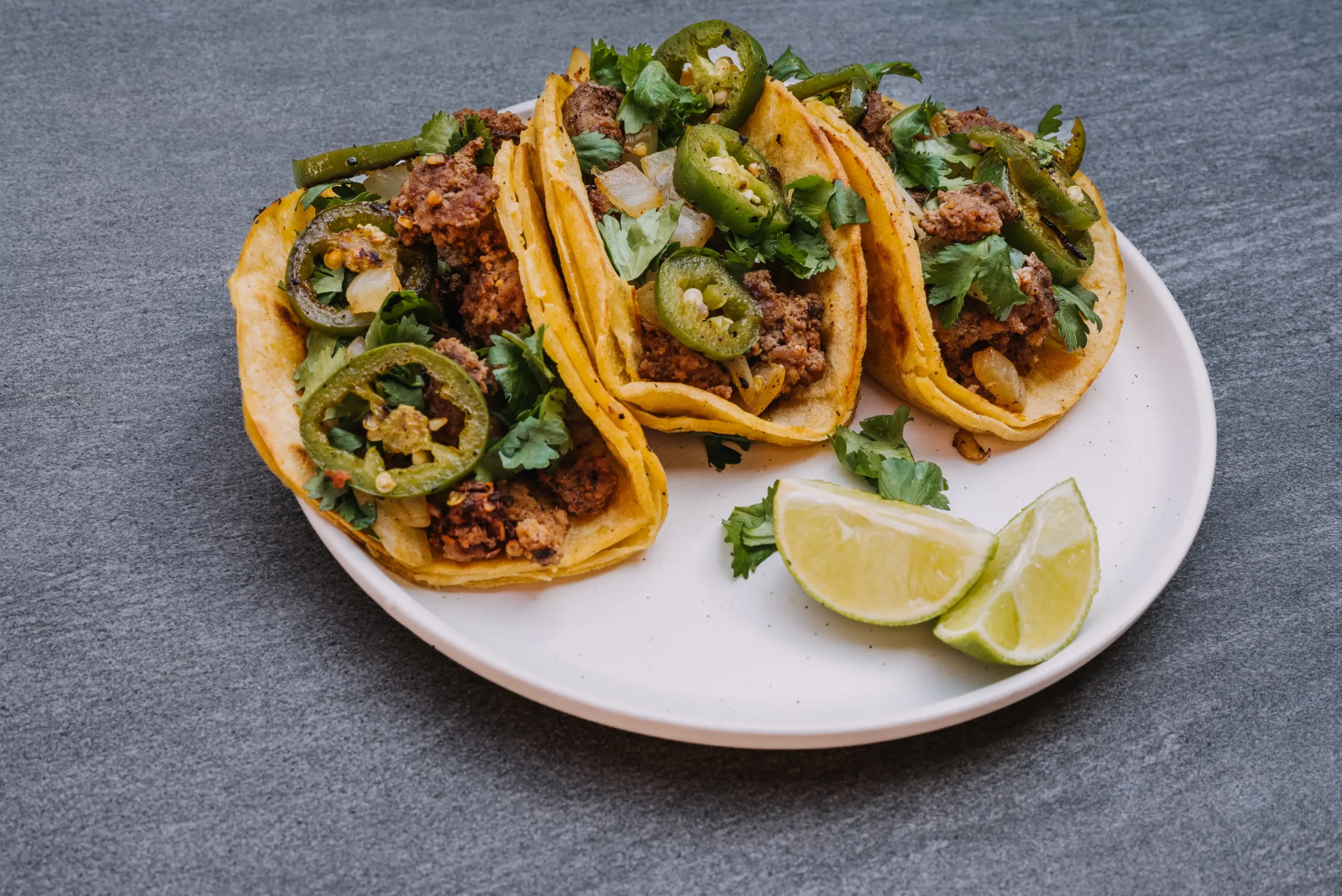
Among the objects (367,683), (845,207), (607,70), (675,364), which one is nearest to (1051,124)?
(845,207)

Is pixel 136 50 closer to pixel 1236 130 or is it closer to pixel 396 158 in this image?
pixel 396 158

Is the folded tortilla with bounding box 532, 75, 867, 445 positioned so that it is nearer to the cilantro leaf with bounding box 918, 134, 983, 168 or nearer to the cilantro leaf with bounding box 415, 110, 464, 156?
the cilantro leaf with bounding box 415, 110, 464, 156

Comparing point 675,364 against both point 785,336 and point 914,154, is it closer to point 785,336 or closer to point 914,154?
point 785,336

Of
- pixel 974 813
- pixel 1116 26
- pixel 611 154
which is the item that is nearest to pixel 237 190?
pixel 611 154

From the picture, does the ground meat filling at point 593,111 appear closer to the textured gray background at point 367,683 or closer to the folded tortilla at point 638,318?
the folded tortilla at point 638,318

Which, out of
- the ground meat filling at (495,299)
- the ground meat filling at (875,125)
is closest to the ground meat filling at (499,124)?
the ground meat filling at (495,299)

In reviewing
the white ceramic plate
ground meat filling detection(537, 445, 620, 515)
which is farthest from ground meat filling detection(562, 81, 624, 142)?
ground meat filling detection(537, 445, 620, 515)
